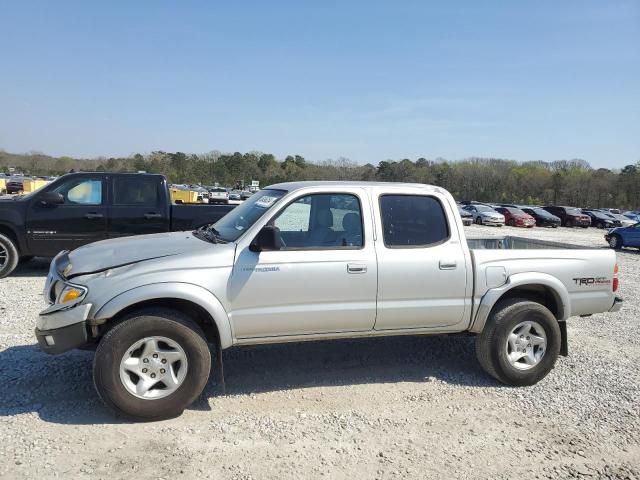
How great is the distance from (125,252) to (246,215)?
→ 1090 millimetres

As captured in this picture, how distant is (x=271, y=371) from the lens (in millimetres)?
5066

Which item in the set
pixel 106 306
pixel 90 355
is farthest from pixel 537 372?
pixel 90 355

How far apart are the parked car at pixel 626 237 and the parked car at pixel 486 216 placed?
613 inches

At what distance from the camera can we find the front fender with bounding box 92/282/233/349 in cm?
383

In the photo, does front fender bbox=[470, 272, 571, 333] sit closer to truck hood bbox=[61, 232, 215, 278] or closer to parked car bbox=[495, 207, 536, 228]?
truck hood bbox=[61, 232, 215, 278]

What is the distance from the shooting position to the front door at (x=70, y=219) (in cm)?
883

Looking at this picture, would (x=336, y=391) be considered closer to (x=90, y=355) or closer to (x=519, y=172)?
(x=90, y=355)

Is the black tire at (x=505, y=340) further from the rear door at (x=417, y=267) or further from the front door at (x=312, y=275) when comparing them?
the front door at (x=312, y=275)

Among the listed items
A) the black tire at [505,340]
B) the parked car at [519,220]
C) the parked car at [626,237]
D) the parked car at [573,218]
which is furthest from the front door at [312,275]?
the parked car at [573,218]

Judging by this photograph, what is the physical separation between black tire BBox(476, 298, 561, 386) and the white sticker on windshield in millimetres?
2337

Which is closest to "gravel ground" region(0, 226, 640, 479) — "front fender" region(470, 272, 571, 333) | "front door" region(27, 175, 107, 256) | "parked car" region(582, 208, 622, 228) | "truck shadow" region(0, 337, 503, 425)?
"truck shadow" region(0, 337, 503, 425)

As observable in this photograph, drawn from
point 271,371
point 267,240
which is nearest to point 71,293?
point 267,240

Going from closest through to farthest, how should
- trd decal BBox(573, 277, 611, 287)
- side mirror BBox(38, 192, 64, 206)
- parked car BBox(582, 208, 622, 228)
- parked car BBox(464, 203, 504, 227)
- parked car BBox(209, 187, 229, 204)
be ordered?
trd decal BBox(573, 277, 611, 287)
side mirror BBox(38, 192, 64, 206)
parked car BBox(209, 187, 229, 204)
parked car BBox(464, 203, 504, 227)
parked car BBox(582, 208, 622, 228)

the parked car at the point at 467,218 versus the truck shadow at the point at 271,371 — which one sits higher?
the parked car at the point at 467,218
